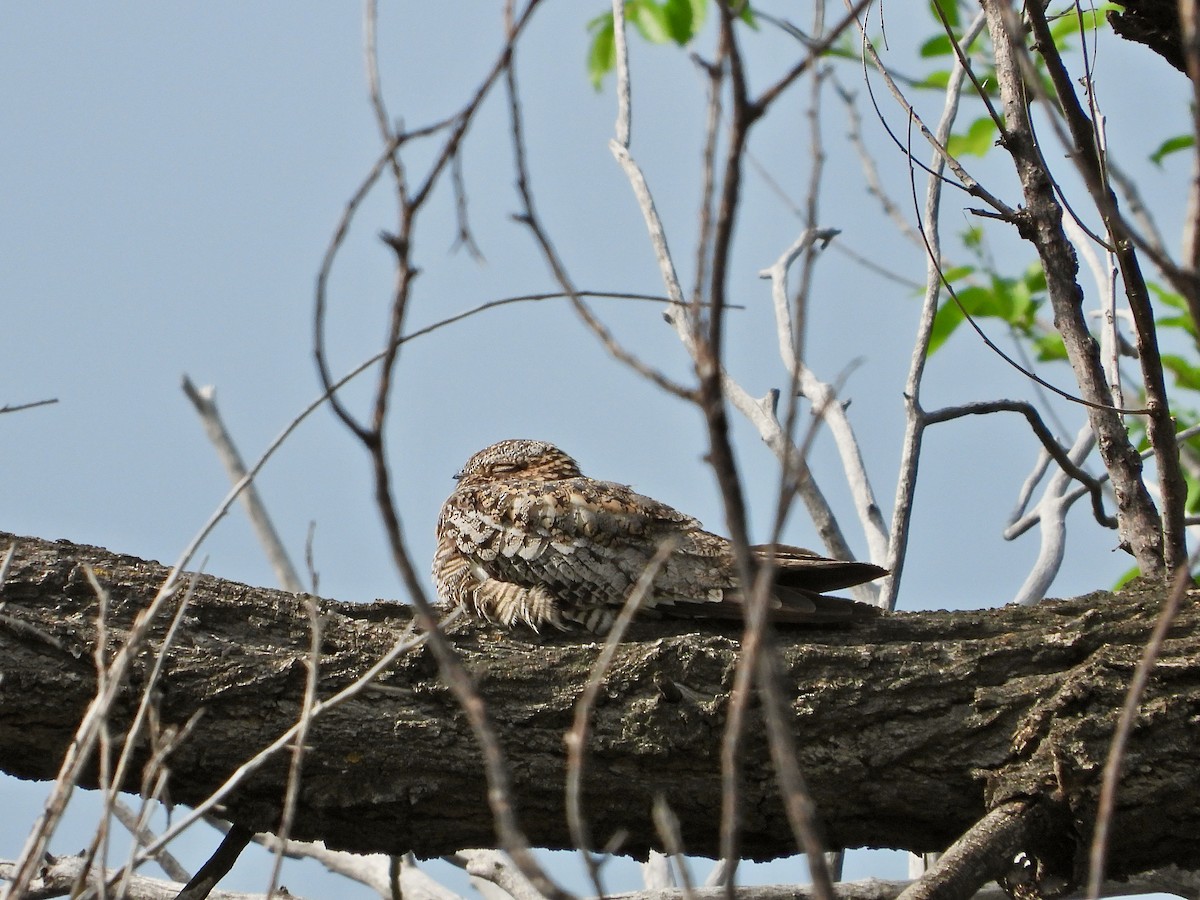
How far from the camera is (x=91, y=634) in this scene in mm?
3443

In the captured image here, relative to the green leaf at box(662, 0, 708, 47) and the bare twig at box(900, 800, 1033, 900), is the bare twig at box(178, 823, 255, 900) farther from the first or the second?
the green leaf at box(662, 0, 708, 47)

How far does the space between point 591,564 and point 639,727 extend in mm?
1049

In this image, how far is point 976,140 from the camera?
6.46m

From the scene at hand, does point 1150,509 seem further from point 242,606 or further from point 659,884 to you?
point 242,606

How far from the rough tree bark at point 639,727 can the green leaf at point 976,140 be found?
11.2 ft

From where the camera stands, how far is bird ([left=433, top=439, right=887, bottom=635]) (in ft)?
13.5

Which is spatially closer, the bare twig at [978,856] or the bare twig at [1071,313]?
the bare twig at [978,856]

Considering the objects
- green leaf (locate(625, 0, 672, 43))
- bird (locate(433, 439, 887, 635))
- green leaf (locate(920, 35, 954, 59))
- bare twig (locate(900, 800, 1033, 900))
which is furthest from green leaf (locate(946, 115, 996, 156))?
bare twig (locate(900, 800, 1033, 900))

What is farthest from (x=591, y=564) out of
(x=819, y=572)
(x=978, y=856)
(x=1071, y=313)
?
(x=1071, y=313)

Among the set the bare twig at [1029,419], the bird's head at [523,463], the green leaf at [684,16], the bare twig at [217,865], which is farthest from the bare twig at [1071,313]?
the bare twig at [217,865]

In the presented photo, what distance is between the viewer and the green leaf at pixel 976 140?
6438 millimetres

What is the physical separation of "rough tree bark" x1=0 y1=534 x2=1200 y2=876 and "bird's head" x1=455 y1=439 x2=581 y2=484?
2.24m

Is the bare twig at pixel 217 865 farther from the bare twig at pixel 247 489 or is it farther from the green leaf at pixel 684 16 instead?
the green leaf at pixel 684 16

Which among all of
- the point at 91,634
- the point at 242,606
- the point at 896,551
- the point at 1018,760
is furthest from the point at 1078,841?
the point at 91,634
